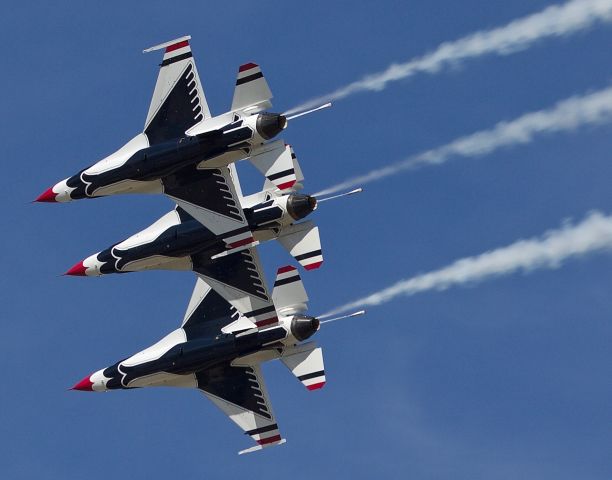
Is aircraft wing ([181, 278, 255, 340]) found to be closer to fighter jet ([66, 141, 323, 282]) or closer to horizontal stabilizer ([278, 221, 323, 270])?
fighter jet ([66, 141, 323, 282])

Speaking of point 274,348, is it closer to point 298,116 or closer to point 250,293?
point 250,293

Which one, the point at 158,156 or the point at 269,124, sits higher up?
the point at 158,156

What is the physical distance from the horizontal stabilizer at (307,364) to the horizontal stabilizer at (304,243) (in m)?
3.58

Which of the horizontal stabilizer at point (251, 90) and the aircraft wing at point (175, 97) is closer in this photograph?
the horizontal stabilizer at point (251, 90)

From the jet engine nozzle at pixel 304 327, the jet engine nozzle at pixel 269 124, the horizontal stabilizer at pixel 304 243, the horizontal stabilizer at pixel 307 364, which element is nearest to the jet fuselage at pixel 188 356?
the jet engine nozzle at pixel 304 327

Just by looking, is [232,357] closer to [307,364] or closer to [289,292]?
[307,364]

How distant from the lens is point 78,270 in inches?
3996

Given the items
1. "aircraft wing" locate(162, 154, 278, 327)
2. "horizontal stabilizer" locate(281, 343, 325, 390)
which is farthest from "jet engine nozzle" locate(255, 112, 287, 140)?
"horizontal stabilizer" locate(281, 343, 325, 390)

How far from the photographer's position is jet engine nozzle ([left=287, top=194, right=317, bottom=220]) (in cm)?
9831

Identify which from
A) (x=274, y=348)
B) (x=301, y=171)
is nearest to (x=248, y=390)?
(x=274, y=348)

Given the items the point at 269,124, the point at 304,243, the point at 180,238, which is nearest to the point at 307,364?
the point at 304,243

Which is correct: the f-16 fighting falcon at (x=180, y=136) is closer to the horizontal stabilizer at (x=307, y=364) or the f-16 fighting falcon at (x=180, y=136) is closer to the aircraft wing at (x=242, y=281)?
the aircraft wing at (x=242, y=281)

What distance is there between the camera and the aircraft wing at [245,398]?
10081 centimetres

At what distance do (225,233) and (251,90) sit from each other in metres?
6.54
